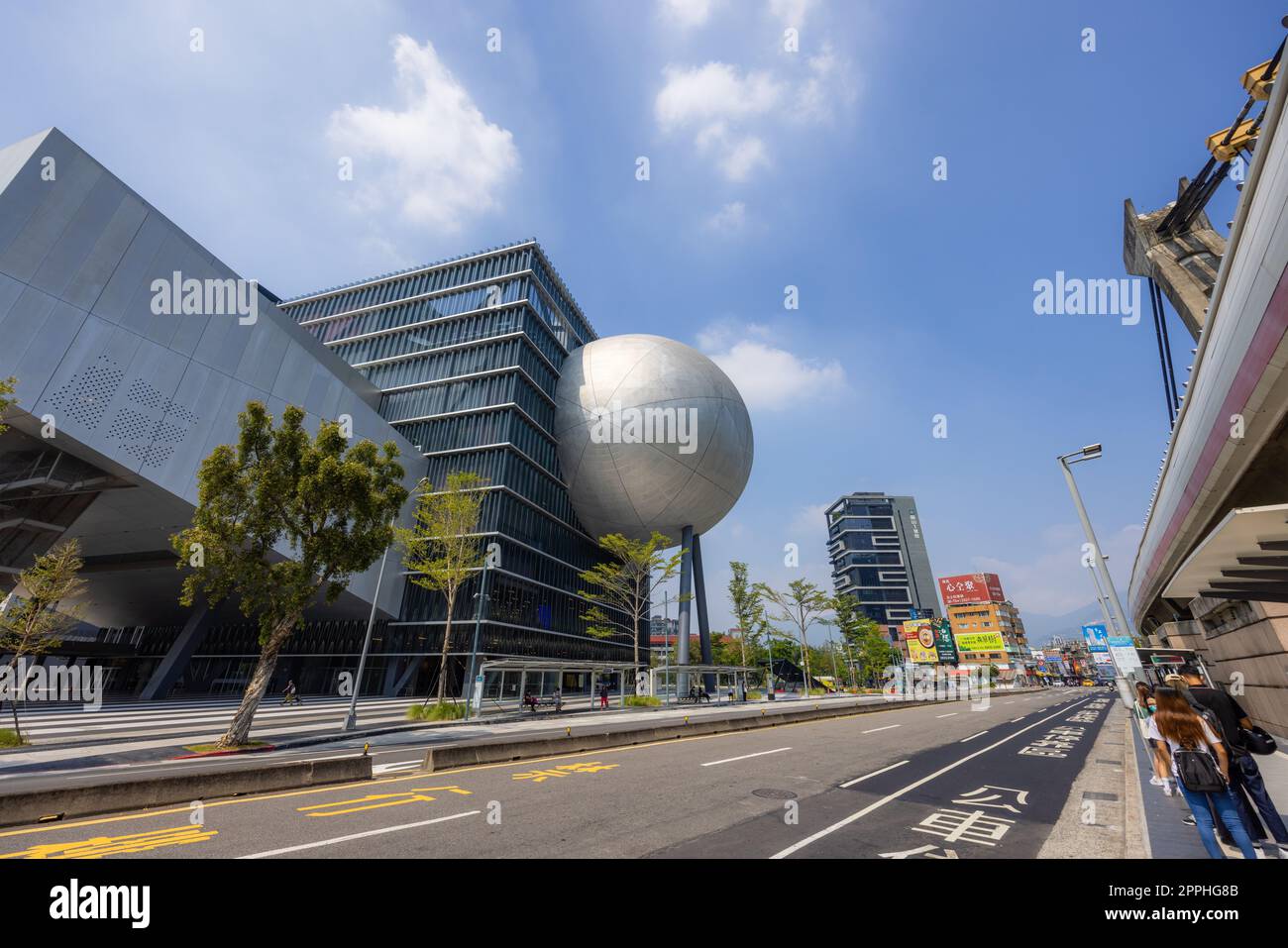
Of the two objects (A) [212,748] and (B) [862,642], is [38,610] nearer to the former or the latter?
(A) [212,748]

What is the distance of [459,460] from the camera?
1639 inches

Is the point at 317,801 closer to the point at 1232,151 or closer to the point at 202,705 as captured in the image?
the point at 202,705

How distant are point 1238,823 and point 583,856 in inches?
269

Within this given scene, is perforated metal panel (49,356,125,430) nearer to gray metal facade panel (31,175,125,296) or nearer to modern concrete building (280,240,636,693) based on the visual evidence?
gray metal facade panel (31,175,125,296)

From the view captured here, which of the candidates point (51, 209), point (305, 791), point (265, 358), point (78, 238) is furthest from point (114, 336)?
point (305, 791)

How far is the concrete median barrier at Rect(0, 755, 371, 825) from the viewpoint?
6.39 m

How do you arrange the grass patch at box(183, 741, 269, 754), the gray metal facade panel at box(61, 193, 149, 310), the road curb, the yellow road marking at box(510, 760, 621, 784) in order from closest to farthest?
the yellow road marking at box(510, 760, 621, 784) < the road curb < the grass patch at box(183, 741, 269, 754) < the gray metal facade panel at box(61, 193, 149, 310)

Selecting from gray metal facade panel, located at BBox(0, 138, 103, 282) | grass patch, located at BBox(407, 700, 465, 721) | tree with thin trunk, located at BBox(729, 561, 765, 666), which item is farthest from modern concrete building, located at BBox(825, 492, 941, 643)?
gray metal facade panel, located at BBox(0, 138, 103, 282)

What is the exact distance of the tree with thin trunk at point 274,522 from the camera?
568 inches

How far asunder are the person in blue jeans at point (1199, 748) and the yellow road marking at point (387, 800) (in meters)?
9.59

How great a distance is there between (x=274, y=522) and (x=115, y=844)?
37.6 ft

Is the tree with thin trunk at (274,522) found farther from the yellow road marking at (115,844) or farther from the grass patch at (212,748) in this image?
the yellow road marking at (115,844)

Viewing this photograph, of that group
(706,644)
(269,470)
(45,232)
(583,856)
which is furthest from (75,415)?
(706,644)

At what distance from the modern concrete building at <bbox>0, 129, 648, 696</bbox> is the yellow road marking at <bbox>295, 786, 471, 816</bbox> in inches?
649
